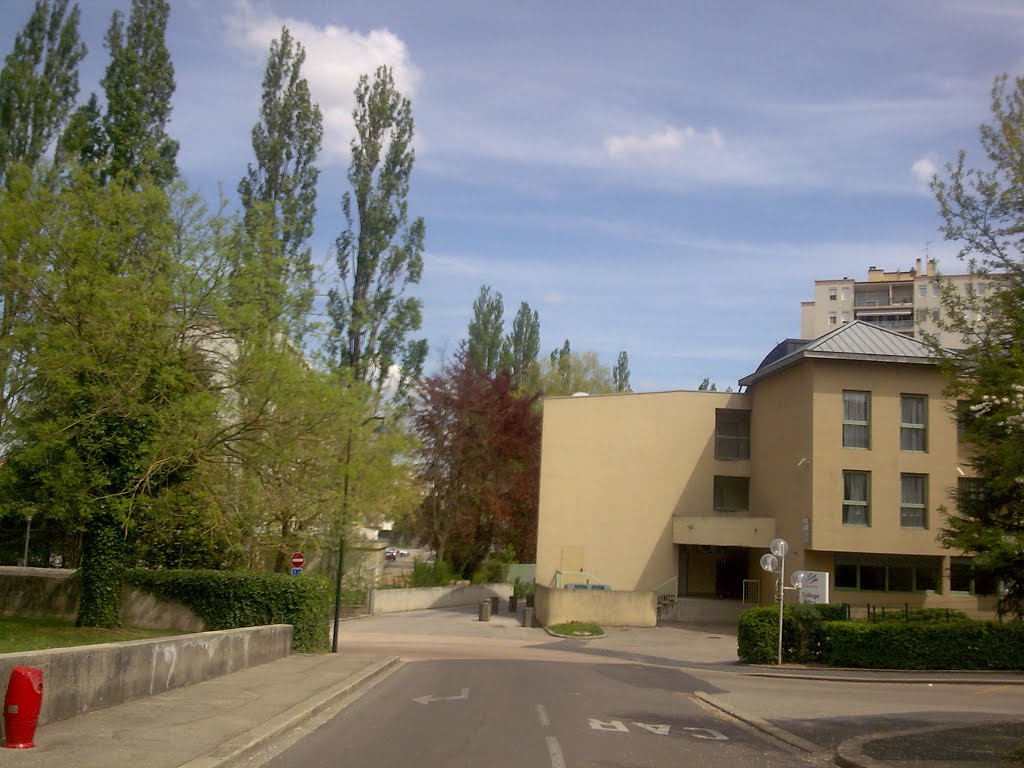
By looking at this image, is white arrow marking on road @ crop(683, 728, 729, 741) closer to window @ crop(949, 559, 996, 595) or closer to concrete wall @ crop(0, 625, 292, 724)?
concrete wall @ crop(0, 625, 292, 724)

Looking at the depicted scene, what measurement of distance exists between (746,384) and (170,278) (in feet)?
96.7

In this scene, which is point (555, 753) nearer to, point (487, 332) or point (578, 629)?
point (578, 629)

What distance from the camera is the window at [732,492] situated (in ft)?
146

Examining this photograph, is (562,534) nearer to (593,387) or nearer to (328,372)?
(328,372)

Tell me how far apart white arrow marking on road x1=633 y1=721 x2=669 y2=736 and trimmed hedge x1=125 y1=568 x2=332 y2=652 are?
38.8 feet

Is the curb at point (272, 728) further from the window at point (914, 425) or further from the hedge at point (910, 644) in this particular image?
the window at point (914, 425)

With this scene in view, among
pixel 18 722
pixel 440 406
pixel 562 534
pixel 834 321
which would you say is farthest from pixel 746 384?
pixel 834 321

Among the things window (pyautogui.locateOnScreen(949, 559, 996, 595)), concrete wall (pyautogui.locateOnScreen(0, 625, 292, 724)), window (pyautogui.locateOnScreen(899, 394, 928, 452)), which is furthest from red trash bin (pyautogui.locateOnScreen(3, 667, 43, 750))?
window (pyautogui.locateOnScreen(949, 559, 996, 595))

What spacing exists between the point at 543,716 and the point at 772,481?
28.0 metres

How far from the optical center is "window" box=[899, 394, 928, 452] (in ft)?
120

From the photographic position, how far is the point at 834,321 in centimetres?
10319

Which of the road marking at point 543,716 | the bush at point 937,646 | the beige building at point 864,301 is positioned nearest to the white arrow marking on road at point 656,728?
the road marking at point 543,716

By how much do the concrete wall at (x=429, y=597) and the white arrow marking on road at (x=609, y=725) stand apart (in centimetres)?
3114

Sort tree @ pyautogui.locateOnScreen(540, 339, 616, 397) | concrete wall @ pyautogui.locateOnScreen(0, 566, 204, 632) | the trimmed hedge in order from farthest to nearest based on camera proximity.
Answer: tree @ pyautogui.locateOnScreen(540, 339, 616, 397) < concrete wall @ pyautogui.locateOnScreen(0, 566, 204, 632) < the trimmed hedge
